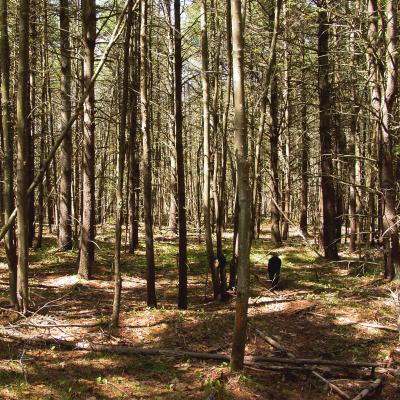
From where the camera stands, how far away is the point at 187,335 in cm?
804

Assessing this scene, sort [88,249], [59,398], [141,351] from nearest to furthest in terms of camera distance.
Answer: [59,398] < [141,351] < [88,249]

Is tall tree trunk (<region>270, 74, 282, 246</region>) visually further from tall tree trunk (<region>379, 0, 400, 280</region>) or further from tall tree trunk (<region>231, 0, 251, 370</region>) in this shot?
tall tree trunk (<region>231, 0, 251, 370</region>)

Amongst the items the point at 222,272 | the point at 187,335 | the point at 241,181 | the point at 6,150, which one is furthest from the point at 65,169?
the point at 241,181

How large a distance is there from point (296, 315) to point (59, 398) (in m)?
5.59

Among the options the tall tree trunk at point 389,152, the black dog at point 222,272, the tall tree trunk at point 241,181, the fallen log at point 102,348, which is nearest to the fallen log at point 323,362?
the fallen log at point 102,348

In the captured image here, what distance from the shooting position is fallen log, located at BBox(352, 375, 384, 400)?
226 inches

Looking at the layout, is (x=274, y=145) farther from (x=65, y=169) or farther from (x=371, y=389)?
(x=371, y=389)

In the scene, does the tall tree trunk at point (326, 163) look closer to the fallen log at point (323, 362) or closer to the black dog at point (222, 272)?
the black dog at point (222, 272)

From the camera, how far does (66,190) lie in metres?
16.1

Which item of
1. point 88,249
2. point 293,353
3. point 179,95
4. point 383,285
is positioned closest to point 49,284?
point 88,249

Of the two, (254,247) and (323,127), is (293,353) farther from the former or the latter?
(254,247)

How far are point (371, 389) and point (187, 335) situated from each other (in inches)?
134

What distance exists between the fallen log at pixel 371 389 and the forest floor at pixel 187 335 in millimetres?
172

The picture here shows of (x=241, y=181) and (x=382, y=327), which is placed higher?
(x=241, y=181)
